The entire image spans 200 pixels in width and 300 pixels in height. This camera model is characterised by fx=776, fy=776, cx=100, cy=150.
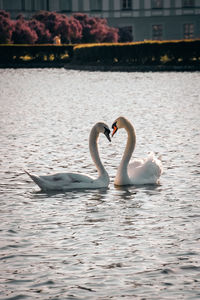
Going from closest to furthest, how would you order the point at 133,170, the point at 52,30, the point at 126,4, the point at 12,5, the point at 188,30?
1. the point at 133,170
2. the point at 52,30
3. the point at 12,5
4. the point at 188,30
5. the point at 126,4

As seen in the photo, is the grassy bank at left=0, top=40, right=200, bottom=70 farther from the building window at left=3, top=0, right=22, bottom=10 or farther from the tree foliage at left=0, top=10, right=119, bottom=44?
the building window at left=3, top=0, right=22, bottom=10

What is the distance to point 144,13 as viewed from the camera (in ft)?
257

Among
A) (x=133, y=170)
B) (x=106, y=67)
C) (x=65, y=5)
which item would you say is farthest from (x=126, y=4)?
(x=133, y=170)

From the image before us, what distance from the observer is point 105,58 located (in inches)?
1921

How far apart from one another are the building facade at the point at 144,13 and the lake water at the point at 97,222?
60799 millimetres

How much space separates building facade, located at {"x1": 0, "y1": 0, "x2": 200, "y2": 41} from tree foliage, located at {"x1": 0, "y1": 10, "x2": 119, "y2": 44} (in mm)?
11588

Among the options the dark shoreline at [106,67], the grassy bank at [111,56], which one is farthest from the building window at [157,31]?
the dark shoreline at [106,67]

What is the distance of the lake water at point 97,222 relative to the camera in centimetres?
590

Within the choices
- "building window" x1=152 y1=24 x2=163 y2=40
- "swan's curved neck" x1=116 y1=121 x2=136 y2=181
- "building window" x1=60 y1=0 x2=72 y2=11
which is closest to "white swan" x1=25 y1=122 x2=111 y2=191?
"swan's curved neck" x1=116 y1=121 x2=136 y2=181

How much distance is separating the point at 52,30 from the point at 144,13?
15.6 m

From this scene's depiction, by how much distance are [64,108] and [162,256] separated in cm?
1702

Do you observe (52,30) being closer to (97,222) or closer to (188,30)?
(188,30)

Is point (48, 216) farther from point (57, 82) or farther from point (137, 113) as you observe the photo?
point (57, 82)

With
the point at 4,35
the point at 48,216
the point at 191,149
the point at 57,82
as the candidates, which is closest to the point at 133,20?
the point at 4,35
